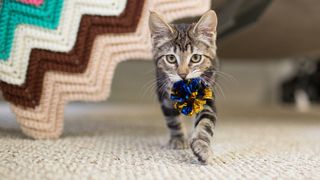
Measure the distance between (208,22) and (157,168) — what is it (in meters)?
0.32

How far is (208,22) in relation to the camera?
0.90m

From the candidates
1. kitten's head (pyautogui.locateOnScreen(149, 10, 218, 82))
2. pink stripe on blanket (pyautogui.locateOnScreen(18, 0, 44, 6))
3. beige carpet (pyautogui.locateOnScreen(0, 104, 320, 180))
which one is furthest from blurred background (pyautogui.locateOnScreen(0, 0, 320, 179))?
pink stripe on blanket (pyautogui.locateOnScreen(18, 0, 44, 6))

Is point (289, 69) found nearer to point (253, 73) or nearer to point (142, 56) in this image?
point (253, 73)

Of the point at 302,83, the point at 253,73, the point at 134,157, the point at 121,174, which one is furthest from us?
the point at 253,73

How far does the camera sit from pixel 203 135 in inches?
33.6

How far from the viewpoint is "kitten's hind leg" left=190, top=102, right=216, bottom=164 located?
0.81 m

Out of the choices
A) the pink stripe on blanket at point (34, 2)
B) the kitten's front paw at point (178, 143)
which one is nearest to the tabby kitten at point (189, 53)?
the kitten's front paw at point (178, 143)

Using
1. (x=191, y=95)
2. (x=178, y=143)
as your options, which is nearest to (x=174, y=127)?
(x=178, y=143)

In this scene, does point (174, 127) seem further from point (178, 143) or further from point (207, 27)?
point (207, 27)

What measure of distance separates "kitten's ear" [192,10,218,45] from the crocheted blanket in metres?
0.14

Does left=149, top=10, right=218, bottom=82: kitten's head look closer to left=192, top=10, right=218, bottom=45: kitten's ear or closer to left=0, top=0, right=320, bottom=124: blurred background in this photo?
left=192, top=10, right=218, bottom=45: kitten's ear

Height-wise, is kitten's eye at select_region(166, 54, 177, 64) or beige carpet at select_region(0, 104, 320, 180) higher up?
kitten's eye at select_region(166, 54, 177, 64)

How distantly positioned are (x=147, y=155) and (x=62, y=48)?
317 mm

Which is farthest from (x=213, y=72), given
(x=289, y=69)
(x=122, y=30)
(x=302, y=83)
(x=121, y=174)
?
(x=289, y=69)
